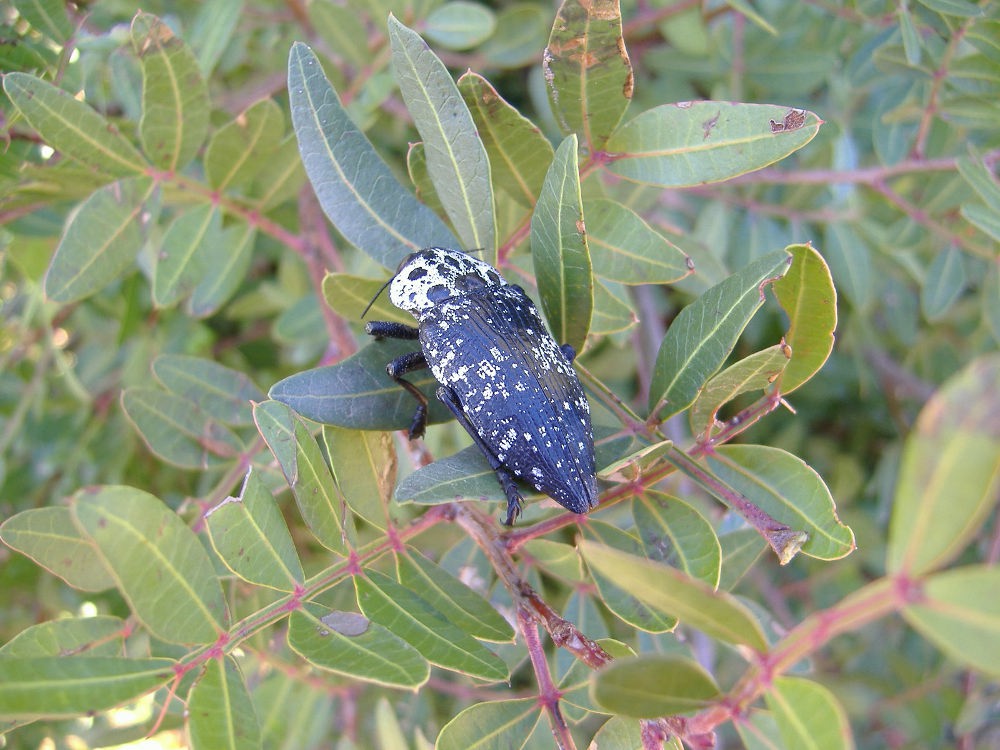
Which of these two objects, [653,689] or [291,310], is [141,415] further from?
[653,689]

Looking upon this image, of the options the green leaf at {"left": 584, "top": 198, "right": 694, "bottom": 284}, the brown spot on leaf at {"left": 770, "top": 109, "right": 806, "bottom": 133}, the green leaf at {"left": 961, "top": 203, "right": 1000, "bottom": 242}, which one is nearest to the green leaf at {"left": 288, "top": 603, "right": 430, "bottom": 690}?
the green leaf at {"left": 584, "top": 198, "right": 694, "bottom": 284}

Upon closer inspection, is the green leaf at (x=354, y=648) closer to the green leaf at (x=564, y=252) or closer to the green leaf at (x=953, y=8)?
the green leaf at (x=564, y=252)

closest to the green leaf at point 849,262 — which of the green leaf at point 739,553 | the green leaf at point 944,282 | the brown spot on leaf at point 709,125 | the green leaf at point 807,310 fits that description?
the green leaf at point 944,282

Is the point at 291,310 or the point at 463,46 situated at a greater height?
the point at 463,46

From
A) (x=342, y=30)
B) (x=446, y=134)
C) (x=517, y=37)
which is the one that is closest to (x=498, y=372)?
(x=446, y=134)

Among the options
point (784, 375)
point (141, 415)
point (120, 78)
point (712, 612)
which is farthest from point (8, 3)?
point (712, 612)

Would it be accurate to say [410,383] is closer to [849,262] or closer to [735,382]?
[735,382]
